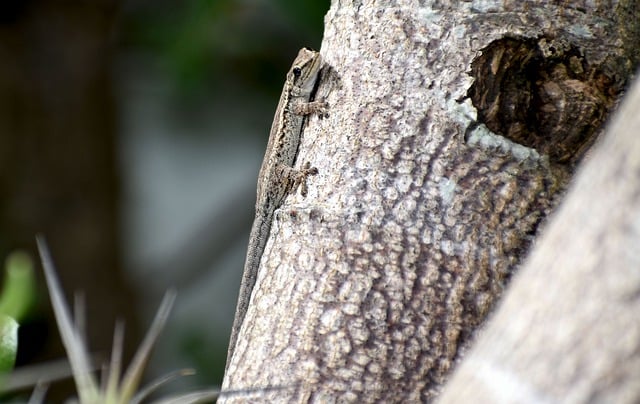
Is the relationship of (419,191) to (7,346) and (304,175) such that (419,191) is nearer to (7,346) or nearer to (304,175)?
(304,175)

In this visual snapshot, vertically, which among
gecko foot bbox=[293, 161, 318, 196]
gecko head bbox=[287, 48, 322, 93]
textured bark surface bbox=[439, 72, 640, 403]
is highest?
textured bark surface bbox=[439, 72, 640, 403]

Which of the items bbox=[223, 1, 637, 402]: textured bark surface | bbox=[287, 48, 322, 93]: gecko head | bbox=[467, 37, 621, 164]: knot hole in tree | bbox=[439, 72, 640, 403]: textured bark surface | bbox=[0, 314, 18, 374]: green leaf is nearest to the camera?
bbox=[439, 72, 640, 403]: textured bark surface

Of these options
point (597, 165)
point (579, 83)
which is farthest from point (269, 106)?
point (597, 165)

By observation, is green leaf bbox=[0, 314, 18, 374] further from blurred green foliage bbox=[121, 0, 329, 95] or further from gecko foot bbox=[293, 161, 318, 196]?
blurred green foliage bbox=[121, 0, 329, 95]

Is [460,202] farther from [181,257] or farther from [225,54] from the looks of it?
[181,257]

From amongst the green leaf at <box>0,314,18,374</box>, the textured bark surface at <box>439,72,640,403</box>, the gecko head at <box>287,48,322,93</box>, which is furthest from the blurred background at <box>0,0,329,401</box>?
the textured bark surface at <box>439,72,640,403</box>

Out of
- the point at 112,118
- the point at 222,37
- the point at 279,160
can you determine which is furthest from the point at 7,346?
the point at 112,118

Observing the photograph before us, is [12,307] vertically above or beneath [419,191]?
beneath
